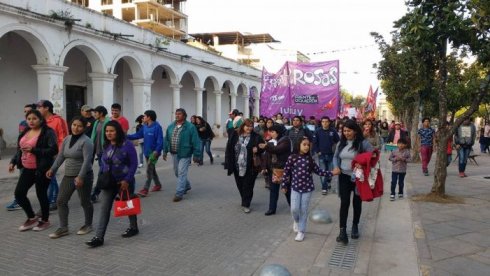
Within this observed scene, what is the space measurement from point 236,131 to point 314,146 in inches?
107

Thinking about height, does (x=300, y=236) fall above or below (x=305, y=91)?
below

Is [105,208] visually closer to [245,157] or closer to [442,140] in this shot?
[245,157]

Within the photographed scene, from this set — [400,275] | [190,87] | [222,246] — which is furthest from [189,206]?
[190,87]

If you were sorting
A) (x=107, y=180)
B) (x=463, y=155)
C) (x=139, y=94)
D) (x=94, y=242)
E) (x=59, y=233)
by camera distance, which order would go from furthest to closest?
(x=139, y=94)
(x=463, y=155)
(x=59, y=233)
(x=107, y=180)
(x=94, y=242)

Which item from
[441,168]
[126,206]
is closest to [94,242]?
[126,206]

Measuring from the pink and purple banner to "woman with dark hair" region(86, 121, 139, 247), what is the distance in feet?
22.7

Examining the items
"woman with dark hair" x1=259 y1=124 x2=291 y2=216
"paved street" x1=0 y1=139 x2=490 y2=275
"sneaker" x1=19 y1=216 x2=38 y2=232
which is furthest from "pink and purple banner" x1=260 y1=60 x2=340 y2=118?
"sneaker" x1=19 y1=216 x2=38 y2=232

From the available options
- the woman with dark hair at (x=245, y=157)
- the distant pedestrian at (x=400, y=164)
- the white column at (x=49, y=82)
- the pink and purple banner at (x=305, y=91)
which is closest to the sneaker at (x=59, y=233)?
the woman with dark hair at (x=245, y=157)

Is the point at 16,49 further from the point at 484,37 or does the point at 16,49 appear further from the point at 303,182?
the point at 484,37

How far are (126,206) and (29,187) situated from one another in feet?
5.18

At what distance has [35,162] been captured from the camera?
5488 mm

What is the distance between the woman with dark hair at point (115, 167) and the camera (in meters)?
4.94

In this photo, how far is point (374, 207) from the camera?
7.30 metres

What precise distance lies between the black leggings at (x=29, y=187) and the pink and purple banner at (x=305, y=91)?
7.43 meters
